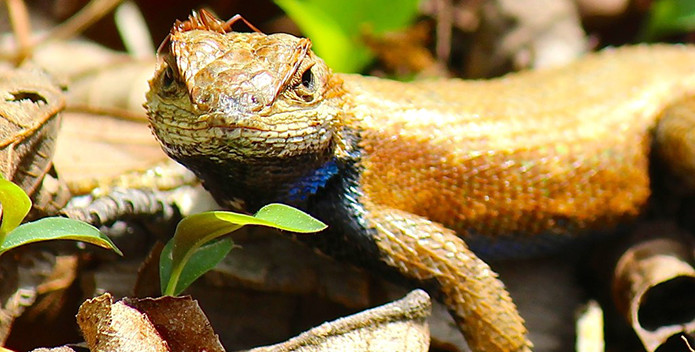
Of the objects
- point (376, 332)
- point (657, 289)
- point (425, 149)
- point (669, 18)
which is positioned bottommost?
point (376, 332)

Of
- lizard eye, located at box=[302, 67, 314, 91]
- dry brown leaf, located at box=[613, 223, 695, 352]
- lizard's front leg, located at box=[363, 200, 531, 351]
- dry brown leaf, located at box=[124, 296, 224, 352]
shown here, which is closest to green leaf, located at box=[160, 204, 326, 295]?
dry brown leaf, located at box=[124, 296, 224, 352]

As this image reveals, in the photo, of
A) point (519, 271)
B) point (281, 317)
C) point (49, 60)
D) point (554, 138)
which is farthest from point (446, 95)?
point (49, 60)

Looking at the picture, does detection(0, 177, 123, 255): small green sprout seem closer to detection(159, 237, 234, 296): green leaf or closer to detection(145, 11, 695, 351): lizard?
detection(159, 237, 234, 296): green leaf

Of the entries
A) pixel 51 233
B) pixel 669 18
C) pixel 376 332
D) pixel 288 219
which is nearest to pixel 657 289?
pixel 376 332

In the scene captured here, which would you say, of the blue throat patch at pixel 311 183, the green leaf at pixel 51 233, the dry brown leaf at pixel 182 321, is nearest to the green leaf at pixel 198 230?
the dry brown leaf at pixel 182 321

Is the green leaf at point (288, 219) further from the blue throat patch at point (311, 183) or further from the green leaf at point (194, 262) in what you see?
the blue throat patch at point (311, 183)

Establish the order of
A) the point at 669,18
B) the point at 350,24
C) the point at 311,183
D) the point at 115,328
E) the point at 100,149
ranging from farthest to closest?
the point at 669,18 → the point at 350,24 → the point at 100,149 → the point at 311,183 → the point at 115,328

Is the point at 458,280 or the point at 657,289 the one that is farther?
the point at 657,289

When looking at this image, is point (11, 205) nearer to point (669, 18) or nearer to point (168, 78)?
point (168, 78)
